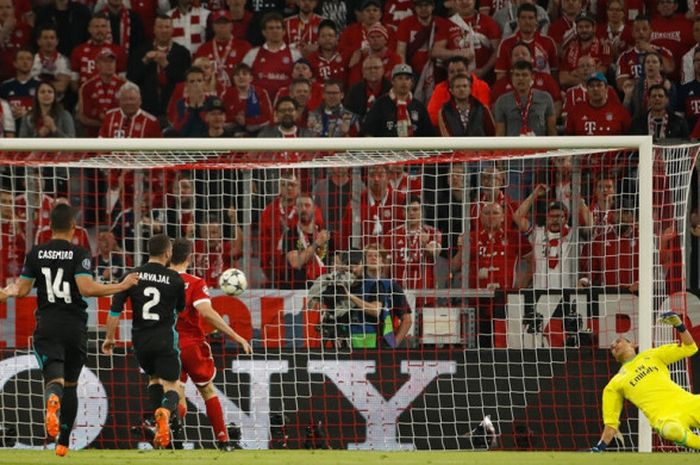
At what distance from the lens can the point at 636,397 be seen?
1203cm

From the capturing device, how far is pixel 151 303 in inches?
407

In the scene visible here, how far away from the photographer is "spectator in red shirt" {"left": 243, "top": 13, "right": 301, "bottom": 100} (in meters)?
16.2

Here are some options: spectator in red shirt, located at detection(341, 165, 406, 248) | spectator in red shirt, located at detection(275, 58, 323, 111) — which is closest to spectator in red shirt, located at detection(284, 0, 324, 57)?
spectator in red shirt, located at detection(275, 58, 323, 111)

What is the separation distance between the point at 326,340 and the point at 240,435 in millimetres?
1170

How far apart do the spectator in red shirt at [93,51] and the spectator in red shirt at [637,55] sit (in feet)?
18.8

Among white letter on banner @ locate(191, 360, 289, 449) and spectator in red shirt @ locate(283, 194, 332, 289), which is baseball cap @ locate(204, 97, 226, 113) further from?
white letter on banner @ locate(191, 360, 289, 449)

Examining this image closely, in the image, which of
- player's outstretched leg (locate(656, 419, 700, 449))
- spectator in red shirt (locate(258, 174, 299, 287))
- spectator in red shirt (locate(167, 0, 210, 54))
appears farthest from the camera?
spectator in red shirt (locate(167, 0, 210, 54))

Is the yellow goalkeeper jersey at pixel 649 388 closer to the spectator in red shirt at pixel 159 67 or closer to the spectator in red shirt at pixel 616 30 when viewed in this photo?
the spectator in red shirt at pixel 616 30

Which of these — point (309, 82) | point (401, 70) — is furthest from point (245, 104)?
point (401, 70)

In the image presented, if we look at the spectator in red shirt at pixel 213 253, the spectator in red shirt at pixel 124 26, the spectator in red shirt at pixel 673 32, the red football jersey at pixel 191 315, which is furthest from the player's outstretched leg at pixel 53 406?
the spectator in red shirt at pixel 673 32

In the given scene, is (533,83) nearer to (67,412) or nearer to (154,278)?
(154,278)

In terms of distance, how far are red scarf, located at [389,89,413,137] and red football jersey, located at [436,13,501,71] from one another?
1.28 metres

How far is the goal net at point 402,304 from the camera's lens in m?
13.0

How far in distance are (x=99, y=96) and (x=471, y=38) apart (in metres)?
4.28
